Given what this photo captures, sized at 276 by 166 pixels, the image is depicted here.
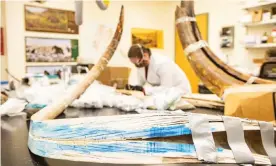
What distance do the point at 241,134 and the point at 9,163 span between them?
554mm

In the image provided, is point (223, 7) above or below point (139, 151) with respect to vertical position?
above

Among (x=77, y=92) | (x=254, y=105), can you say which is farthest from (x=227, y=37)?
(x=77, y=92)

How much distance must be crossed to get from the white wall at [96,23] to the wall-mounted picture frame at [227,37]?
1360 millimetres

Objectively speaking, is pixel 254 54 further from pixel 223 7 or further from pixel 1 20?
pixel 1 20

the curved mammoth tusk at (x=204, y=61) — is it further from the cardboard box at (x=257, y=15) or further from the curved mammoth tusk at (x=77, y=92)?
the cardboard box at (x=257, y=15)

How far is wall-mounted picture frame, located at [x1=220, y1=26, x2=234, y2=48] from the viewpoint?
4320 mm

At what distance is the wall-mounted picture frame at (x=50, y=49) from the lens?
4.07 metres

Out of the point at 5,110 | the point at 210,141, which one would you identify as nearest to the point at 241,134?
the point at 210,141

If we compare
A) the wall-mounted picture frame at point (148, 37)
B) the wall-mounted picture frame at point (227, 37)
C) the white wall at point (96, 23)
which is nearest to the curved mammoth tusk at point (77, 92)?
the white wall at point (96, 23)

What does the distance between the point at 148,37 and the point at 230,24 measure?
1.66 metres

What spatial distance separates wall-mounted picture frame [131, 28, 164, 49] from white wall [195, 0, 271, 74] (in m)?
1.00

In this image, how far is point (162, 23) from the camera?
5.55m

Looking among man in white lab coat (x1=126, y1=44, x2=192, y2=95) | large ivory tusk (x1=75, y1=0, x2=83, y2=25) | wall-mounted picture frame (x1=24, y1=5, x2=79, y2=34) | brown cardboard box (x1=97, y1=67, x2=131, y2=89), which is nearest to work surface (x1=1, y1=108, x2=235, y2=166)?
large ivory tusk (x1=75, y1=0, x2=83, y2=25)

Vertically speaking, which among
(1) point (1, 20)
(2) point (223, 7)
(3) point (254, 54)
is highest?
(2) point (223, 7)
